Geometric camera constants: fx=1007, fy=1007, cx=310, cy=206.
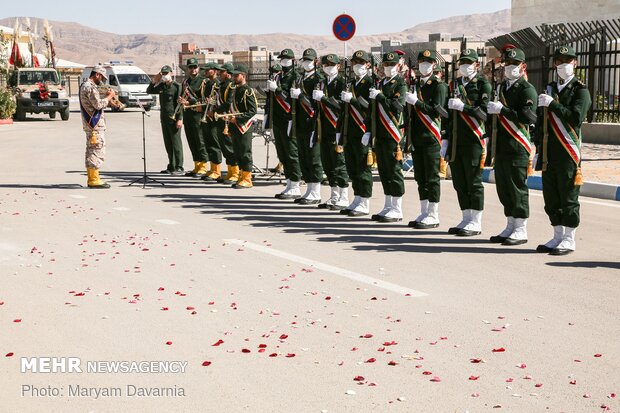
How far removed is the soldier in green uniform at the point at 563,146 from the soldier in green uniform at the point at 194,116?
842 cm

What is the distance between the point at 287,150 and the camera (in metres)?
13.9

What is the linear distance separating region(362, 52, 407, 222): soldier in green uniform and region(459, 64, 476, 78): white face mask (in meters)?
0.99

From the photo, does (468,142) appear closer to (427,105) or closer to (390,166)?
(427,105)

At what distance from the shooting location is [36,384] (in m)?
5.58

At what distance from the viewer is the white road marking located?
7.91m

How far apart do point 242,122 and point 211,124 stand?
5.02 feet

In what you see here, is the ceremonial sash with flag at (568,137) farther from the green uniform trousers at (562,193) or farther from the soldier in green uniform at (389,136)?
the soldier in green uniform at (389,136)

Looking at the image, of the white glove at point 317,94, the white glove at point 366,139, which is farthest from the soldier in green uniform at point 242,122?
the white glove at point 366,139

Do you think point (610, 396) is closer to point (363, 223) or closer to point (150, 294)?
point (150, 294)

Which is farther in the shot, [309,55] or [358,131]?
[309,55]

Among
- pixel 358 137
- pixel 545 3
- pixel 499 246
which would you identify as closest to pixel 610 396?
pixel 499 246

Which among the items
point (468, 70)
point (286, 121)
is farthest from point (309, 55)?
point (468, 70)

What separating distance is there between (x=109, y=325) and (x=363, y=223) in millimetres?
5117

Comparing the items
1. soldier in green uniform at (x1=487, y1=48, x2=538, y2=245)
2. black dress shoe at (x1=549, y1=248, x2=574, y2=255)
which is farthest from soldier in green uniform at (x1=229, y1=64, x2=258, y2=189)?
black dress shoe at (x1=549, y1=248, x2=574, y2=255)
